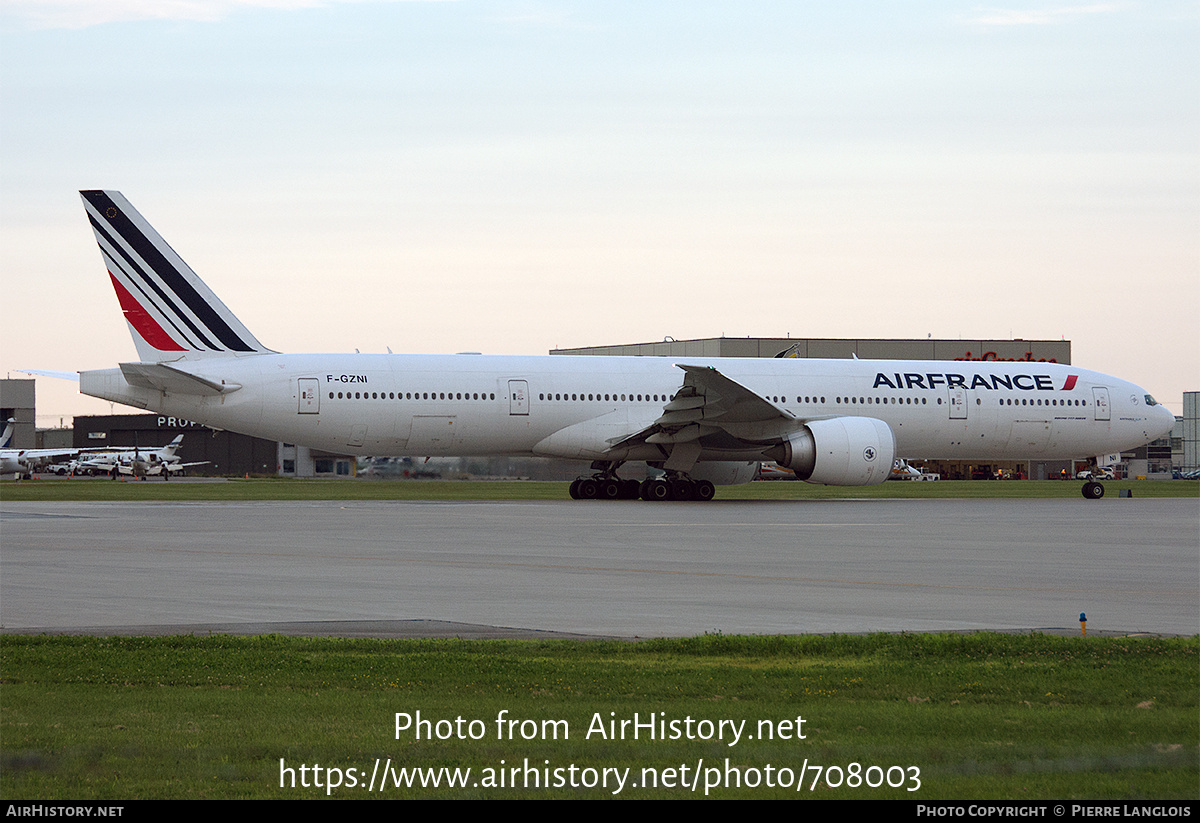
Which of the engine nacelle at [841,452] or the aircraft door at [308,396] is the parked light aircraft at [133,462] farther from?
the engine nacelle at [841,452]

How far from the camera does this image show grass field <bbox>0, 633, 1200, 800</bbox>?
545 cm

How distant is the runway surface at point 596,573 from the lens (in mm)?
10672

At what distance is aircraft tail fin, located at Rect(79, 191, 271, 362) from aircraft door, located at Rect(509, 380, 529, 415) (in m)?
7.92

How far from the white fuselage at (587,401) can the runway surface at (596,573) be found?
644cm

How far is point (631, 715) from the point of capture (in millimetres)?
6641

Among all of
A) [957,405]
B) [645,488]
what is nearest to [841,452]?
[645,488]

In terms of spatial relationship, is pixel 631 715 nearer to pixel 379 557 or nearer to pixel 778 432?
pixel 379 557

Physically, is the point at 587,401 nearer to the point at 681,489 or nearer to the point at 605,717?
the point at 681,489

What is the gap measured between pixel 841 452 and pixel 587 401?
7.01 m

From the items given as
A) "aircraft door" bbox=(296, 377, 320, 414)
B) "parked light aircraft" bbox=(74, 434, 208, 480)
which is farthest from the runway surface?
"parked light aircraft" bbox=(74, 434, 208, 480)

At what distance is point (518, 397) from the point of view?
111 feet

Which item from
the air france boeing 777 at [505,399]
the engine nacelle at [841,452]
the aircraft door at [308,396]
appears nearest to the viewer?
the engine nacelle at [841,452]

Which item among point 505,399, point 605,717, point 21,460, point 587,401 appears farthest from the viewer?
point 21,460

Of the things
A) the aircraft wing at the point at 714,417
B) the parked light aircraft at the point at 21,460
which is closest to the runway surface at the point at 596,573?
the aircraft wing at the point at 714,417
